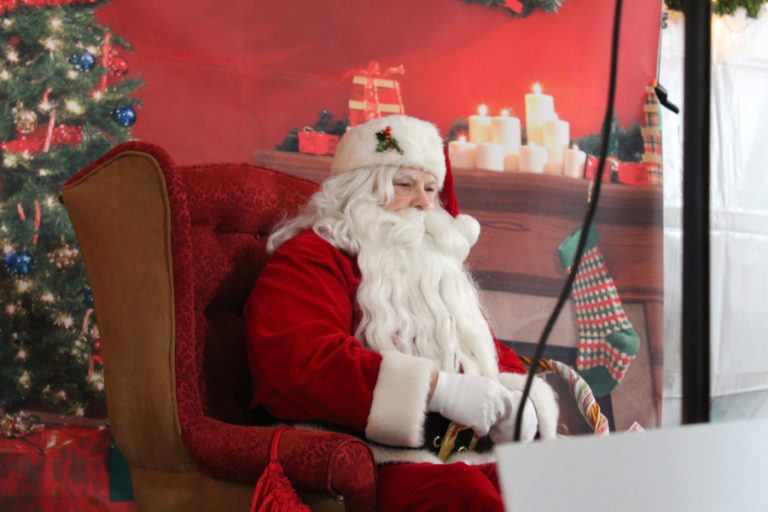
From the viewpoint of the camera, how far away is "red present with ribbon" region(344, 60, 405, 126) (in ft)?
10.0

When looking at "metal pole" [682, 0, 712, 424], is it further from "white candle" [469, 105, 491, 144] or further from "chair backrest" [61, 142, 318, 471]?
"white candle" [469, 105, 491, 144]

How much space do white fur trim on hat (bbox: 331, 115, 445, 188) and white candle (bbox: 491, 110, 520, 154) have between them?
3.53 ft

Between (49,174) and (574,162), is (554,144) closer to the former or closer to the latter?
(574,162)

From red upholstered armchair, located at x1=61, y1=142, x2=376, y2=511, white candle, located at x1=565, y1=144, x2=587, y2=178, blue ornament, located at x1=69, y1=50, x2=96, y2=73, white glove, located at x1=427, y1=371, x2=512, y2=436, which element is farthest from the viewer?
white candle, located at x1=565, y1=144, x2=587, y2=178

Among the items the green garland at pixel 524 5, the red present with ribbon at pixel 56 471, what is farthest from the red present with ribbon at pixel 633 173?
the red present with ribbon at pixel 56 471

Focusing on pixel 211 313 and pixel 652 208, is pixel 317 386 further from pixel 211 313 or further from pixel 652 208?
pixel 652 208

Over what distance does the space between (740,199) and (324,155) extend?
2.05 meters

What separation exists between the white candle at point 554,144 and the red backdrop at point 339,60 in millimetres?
76

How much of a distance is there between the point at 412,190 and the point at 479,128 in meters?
1.20

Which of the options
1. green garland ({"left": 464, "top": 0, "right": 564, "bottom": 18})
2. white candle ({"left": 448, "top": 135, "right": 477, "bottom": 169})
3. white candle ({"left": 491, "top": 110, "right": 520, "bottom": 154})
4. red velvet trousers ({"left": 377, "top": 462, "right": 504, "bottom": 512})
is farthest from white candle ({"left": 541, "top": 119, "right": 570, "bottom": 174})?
red velvet trousers ({"left": 377, "top": 462, "right": 504, "bottom": 512})

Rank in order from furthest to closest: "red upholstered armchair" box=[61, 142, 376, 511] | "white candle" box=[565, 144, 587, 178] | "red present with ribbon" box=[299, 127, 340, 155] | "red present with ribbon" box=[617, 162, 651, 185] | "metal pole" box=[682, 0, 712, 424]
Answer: "red present with ribbon" box=[617, 162, 651, 185] → "white candle" box=[565, 144, 587, 178] → "red present with ribbon" box=[299, 127, 340, 155] → "red upholstered armchair" box=[61, 142, 376, 511] → "metal pole" box=[682, 0, 712, 424]

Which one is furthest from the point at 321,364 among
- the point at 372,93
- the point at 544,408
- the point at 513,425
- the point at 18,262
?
the point at 372,93

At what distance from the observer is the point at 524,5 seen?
329 centimetres

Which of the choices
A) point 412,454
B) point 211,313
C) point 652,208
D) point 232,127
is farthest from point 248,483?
point 652,208
